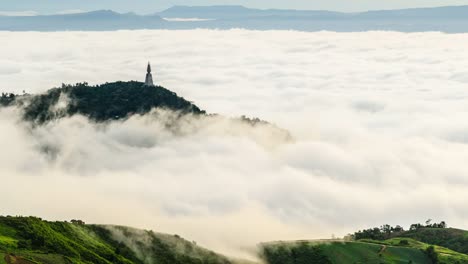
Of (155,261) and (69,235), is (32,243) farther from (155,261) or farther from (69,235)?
(155,261)

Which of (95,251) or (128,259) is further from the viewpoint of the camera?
(128,259)

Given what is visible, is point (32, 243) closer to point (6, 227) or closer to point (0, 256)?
point (6, 227)

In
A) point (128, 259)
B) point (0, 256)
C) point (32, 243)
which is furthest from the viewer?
point (128, 259)

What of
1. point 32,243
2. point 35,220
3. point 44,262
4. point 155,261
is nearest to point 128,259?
point 155,261

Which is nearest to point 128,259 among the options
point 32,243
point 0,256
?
point 32,243

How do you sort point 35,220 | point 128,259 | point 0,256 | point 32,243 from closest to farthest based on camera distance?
point 0,256 < point 32,243 < point 35,220 < point 128,259

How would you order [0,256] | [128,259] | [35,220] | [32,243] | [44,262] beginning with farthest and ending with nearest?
[128,259], [35,220], [32,243], [44,262], [0,256]

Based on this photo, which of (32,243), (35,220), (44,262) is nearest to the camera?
(44,262)

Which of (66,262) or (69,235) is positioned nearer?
(66,262)

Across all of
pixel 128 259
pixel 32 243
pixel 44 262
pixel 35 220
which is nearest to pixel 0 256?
pixel 44 262
